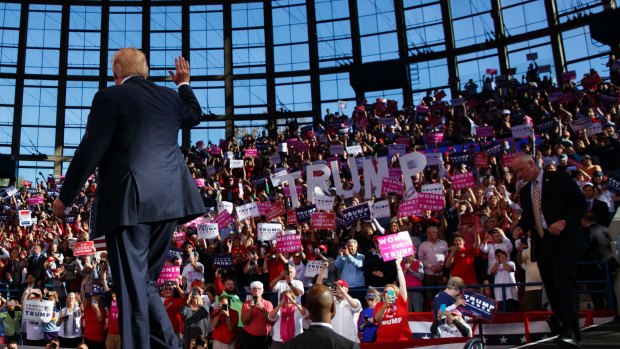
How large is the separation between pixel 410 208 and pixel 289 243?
2047 millimetres

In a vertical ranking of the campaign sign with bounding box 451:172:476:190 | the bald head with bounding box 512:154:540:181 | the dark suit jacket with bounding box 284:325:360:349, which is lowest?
the dark suit jacket with bounding box 284:325:360:349

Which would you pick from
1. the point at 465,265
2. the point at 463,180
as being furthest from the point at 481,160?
the point at 465,265

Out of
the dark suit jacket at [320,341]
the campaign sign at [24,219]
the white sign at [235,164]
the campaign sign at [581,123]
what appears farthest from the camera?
the white sign at [235,164]

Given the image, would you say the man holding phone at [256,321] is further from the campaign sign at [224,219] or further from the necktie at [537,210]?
the necktie at [537,210]

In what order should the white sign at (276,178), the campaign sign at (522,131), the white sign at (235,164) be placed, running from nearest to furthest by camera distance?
1. the campaign sign at (522,131)
2. the white sign at (276,178)
3. the white sign at (235,164)

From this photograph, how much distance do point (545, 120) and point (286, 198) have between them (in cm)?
591

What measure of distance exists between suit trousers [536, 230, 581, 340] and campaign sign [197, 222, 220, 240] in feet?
28.6

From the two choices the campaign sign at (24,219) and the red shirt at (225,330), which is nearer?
the red shirt at (225,330)

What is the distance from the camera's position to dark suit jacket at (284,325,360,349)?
11.0 feet

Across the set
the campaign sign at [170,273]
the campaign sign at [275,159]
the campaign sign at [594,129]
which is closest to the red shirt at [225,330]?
the campaign sign at [170,273]

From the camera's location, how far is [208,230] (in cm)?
1292

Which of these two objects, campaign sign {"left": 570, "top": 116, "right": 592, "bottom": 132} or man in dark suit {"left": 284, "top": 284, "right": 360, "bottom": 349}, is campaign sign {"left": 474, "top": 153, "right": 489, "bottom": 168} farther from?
man in dark suit {"left": 284, "top": 284, "right": 360, "bottom": 349}

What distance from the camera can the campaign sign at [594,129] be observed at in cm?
1280

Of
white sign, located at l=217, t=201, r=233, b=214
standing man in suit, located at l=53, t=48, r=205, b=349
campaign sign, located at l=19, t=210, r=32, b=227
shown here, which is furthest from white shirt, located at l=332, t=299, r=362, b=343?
campaign sign, located at l=19, t=210, r=32, b=227
